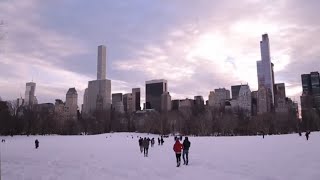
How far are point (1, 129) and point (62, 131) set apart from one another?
32.0 metres

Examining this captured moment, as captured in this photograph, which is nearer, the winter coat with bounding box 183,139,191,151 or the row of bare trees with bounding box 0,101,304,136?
the winter coat with bounding box 183,139,191,151

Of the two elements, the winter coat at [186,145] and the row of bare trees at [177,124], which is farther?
the row of bare trees at [177,124]

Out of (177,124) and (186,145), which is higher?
(177,124)

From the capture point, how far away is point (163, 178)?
14.1 meters

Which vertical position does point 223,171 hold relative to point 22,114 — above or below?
below

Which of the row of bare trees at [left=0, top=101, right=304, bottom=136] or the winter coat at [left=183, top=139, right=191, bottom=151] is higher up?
the row of bare trees at [left=0, top=101, right=304, bottom=136]

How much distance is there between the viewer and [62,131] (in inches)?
4835

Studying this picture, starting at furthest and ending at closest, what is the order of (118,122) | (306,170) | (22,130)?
(118,122) → (22,130) → (306,170)

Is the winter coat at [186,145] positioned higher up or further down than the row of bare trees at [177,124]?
further down

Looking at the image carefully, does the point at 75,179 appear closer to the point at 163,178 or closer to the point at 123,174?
the point at 123,174

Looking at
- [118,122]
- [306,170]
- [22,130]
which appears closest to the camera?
[306,170]

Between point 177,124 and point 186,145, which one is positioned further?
point 177,124

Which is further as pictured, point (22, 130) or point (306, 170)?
point (22, 130)

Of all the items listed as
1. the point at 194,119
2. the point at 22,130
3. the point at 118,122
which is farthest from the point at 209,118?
the point at 22,130
